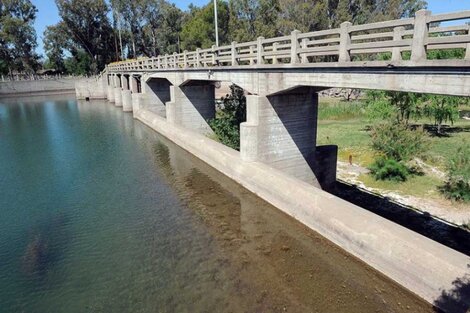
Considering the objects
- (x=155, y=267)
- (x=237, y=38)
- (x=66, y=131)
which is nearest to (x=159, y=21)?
(x=237, y=38)

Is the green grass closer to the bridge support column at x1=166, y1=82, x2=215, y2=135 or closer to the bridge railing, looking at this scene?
the bridge railing

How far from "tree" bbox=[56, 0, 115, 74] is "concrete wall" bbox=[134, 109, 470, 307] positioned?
84.3m

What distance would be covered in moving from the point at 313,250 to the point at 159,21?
90.6 m

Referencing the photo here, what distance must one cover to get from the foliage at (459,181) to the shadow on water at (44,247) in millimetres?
15820

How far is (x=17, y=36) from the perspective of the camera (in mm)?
85312

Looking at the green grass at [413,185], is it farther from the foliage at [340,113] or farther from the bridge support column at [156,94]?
the bridge support column at [156,94]

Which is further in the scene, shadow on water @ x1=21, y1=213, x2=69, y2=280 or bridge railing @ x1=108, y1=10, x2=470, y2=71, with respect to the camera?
shadow on water @ x1=21, y1=213, x2=69, y2=280

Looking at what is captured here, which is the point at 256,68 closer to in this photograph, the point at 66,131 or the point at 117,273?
the point at 117,273

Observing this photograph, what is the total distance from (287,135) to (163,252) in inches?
327

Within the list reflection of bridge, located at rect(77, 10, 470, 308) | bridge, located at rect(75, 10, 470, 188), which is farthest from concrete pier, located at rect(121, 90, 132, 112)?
reflection of bridge, located at rect(77, 10, 470, 308)

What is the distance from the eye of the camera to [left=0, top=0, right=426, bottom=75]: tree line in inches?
2876

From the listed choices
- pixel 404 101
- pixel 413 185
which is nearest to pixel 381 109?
pixel 404 101

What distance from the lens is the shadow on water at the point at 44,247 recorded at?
10.9 m

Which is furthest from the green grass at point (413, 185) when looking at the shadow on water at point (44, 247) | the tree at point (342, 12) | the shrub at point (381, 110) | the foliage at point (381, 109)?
the tree at point (342, 12)
